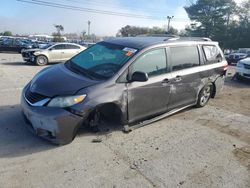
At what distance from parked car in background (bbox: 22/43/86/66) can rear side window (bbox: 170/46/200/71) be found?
10.9m

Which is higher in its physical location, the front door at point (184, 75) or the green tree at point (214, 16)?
the green tree at point (214, 16)

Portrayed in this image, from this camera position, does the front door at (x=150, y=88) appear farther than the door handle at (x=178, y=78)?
No

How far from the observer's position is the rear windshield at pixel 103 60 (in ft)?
13.9

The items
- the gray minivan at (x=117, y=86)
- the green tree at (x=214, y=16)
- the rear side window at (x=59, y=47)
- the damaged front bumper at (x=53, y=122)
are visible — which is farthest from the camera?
the green tree at (x=214, y=16)

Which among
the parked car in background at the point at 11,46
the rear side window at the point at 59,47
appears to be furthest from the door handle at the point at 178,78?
the parked car in background at the point at 11,46

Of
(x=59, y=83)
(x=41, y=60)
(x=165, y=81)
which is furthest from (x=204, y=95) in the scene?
(x=41, y=60)

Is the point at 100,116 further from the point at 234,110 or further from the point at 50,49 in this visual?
the point at 50,49

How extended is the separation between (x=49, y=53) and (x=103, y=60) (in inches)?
452

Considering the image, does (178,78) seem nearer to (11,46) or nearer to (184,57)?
(184,57)

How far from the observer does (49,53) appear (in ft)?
49.6

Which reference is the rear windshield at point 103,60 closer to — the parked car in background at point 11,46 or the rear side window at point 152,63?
the rear side window at point 152,63

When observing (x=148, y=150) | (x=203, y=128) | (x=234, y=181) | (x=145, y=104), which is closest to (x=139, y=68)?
(x=145, y=104)

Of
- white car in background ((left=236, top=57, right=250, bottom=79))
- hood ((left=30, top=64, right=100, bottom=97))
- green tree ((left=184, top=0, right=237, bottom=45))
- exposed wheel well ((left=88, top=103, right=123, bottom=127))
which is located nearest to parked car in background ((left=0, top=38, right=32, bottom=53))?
white car in background ((left=236, top=57, right=250, bottom=79))

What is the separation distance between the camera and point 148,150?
397 cm
